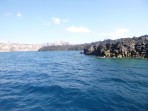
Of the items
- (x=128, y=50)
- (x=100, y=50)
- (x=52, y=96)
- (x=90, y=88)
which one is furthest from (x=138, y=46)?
(x=52, y=96)

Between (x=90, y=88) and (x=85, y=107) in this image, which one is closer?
(x=85, y=107)

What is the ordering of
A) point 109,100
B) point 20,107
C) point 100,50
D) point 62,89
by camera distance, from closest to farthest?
point 20,107 < point 109,100 < point 62,89 < point 100,50

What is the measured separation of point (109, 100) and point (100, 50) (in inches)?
3006

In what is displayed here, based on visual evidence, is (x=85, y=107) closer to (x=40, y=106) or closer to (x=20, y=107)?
(x=40, y=106)

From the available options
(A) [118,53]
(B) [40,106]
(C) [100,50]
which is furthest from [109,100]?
(C) [100,50]

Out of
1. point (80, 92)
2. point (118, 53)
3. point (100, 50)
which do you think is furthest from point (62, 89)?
point (100, 50)

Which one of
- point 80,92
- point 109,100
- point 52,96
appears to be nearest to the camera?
point 109,100

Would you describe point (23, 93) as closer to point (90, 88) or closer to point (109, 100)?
point (90, 88)

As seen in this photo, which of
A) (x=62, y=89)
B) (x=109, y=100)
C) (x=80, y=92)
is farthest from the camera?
(x=62, y=89)

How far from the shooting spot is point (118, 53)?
284 feet

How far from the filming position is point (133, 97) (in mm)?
21953

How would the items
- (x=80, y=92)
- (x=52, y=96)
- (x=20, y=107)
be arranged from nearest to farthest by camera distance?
(x=20, y=107), (x=52, y=96), (x=80, y=92)

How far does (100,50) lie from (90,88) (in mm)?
71206

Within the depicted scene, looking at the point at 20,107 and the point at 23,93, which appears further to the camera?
the point at 23,93
